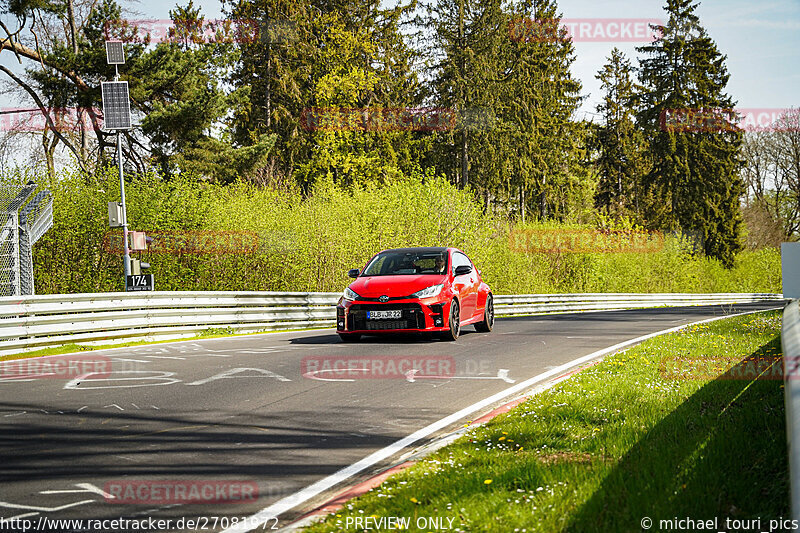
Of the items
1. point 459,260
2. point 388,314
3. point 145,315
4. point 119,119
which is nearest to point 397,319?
point 388,314

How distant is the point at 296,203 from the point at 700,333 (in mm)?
18653

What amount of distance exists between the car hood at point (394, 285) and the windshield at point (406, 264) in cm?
34

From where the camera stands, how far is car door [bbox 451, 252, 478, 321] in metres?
14.5

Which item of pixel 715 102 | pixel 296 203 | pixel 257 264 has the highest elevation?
pixel 715 102

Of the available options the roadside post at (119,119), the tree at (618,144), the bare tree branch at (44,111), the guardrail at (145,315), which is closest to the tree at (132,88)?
the bare tree branch at (44,111)

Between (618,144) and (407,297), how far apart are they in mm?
53682

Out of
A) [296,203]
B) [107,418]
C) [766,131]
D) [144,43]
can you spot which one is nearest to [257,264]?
[296,203]

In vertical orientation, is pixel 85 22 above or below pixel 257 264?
above

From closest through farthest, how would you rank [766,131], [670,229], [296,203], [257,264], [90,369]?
1. [90,369]
2. [257,264]
3. [296,203]
4. [670,229]
5. [766,131]

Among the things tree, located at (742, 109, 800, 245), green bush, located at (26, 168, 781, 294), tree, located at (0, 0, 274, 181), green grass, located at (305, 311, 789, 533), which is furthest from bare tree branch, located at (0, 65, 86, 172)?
tree, located at (742, 109, 800, 245)

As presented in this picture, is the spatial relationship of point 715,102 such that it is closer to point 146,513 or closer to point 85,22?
point 85,22

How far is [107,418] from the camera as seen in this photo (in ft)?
22.3

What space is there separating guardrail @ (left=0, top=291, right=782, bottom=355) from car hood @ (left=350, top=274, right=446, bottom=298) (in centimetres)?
504

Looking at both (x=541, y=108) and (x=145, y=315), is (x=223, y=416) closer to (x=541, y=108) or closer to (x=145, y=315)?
(x=145, y=315)
